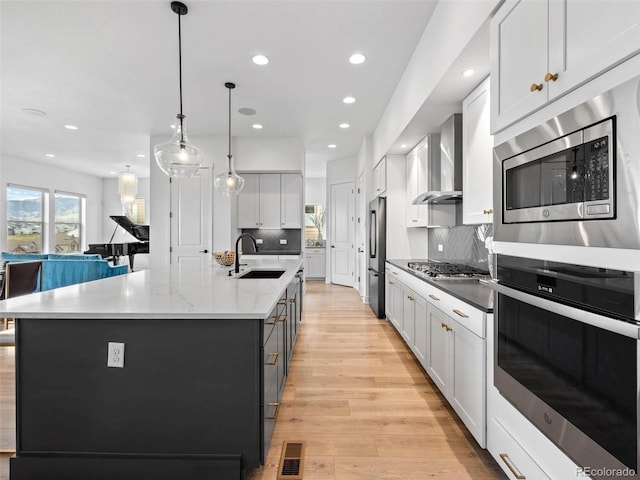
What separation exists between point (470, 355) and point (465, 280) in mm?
746

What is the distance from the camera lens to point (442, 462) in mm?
1664

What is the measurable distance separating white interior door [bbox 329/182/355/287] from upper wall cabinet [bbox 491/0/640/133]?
18.4ft

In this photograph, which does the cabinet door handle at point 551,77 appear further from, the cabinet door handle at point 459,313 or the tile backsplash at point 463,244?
the tile backsplash at point 463,244

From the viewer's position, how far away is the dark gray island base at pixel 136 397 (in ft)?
4.70

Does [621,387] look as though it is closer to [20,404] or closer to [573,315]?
[573,315]

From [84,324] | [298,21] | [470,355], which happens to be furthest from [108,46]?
[470,355]

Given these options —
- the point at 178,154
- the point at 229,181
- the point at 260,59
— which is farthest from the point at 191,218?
the point at 260,59

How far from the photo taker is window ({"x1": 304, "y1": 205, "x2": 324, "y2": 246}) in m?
8.62

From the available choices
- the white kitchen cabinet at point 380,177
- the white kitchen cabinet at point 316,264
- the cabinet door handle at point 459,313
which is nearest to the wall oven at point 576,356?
the cabinet door handle at point 459,313

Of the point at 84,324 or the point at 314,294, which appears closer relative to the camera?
the point at 84,324

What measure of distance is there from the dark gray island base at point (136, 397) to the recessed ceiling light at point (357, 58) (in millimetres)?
2763

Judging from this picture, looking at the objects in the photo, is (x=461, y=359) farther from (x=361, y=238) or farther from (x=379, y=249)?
(x=361, y=238)

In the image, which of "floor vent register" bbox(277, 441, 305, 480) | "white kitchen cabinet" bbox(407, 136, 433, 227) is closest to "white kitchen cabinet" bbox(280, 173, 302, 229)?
"white kitchen cabinet" bbox(407, 136, 433, 227)

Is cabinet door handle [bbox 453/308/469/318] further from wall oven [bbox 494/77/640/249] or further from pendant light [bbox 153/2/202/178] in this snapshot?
pendant light [bbox 153/2/202/178]
